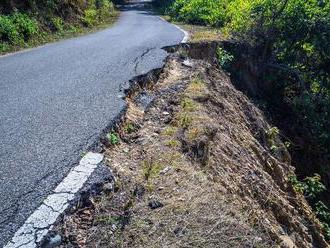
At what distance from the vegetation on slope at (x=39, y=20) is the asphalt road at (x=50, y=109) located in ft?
5.06

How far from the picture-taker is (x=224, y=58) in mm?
10453

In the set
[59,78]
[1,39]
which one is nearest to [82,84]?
[59,78]

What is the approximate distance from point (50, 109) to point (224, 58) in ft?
20.2

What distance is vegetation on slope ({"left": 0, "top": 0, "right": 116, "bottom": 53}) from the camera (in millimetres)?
10977

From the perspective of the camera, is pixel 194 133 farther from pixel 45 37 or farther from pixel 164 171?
pixel 45 37

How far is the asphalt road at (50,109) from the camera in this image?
352 cm

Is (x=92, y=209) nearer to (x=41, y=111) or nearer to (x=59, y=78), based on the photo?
(x=41, y=111)

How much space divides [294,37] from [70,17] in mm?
8861

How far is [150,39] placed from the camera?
1180 cm

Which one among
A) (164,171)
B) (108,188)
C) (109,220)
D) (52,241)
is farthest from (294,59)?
(52,241)

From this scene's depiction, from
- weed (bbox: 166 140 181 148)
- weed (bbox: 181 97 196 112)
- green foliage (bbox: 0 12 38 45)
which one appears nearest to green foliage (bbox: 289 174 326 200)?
weed (bbox: 181 97 196 112)

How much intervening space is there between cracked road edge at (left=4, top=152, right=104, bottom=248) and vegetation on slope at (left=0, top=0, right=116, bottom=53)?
7.34 meters

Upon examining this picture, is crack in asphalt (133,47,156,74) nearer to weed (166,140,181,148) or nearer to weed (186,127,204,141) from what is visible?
weed (186,127,204,141)

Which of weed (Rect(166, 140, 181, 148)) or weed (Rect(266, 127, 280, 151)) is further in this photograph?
weed (Rect(266, 127, 280, 151))
